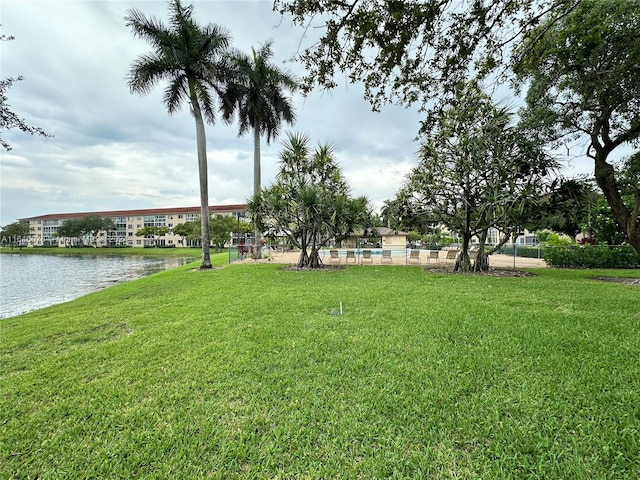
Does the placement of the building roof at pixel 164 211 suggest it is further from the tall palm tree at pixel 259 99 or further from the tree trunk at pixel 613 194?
the tree trunk at pixel 613 194

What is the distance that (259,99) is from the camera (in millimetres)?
17234

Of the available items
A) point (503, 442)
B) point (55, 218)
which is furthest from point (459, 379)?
point (55, 218)

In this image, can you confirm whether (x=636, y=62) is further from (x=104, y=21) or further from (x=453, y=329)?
(x=104, y=21)

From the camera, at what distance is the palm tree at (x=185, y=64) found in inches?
507

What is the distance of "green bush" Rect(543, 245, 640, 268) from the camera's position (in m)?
13.7

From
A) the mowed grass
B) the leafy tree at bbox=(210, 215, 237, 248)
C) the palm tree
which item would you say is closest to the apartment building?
the leafy tree at bbox=(210, 215, 237, 248)

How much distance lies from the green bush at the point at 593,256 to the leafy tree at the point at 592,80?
5.80 m

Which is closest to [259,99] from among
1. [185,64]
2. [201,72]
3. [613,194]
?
[201,72]

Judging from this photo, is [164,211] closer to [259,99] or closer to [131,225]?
[131,225]

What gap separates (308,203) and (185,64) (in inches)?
343

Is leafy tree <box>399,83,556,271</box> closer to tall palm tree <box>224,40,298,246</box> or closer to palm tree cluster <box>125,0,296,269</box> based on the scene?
palm tree cluster <box>125,0,296,269</box>

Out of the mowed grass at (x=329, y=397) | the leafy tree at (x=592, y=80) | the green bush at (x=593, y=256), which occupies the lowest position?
the mowed grass at (x=329, y=397)

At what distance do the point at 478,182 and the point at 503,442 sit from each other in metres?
11.3

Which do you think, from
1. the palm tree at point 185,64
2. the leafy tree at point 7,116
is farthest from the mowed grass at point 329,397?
the palm tree at point 185,64
